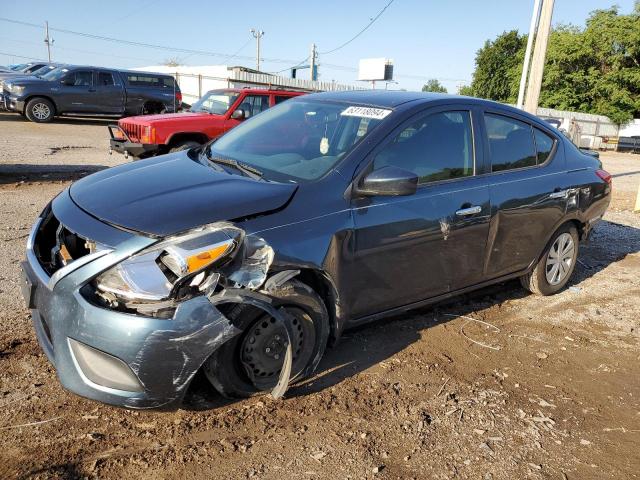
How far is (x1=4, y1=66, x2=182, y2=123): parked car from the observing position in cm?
1706

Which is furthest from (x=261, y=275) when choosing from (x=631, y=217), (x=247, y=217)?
(x=631, y=217)

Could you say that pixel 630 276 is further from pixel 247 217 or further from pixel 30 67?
pixel 30 67

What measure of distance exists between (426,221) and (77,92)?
57.0ft

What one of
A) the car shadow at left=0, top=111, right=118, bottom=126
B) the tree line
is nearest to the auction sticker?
the car shadow at left=0, top=111, right=118, bottom=126

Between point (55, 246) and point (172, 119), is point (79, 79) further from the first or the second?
point (55, 246)

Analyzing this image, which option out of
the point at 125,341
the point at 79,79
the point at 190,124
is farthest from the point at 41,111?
the point at 125,341

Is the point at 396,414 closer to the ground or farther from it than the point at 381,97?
closer to the ground

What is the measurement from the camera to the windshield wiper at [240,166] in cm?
330

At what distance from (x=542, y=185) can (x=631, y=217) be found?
5838mm

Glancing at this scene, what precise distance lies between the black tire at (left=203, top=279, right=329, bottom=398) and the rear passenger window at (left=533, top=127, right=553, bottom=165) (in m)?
2.63

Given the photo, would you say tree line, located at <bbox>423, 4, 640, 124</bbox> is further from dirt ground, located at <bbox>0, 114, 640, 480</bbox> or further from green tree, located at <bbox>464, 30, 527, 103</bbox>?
dirt ground, located at <bbox>0, 114, 640, 480</bbox>

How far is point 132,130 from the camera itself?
367 inches

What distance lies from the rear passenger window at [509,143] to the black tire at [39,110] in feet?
55.9

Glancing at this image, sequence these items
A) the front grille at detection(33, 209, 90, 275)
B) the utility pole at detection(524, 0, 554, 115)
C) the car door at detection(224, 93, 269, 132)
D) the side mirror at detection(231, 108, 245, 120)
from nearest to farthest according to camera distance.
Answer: the front grille at detection(33, 209, 90, 275), the side mirror at detection(231, 108, 245, 120), the car door at detection(224, 93, 269, 132), the utility pole at detection(524, 0, 554, 115)
